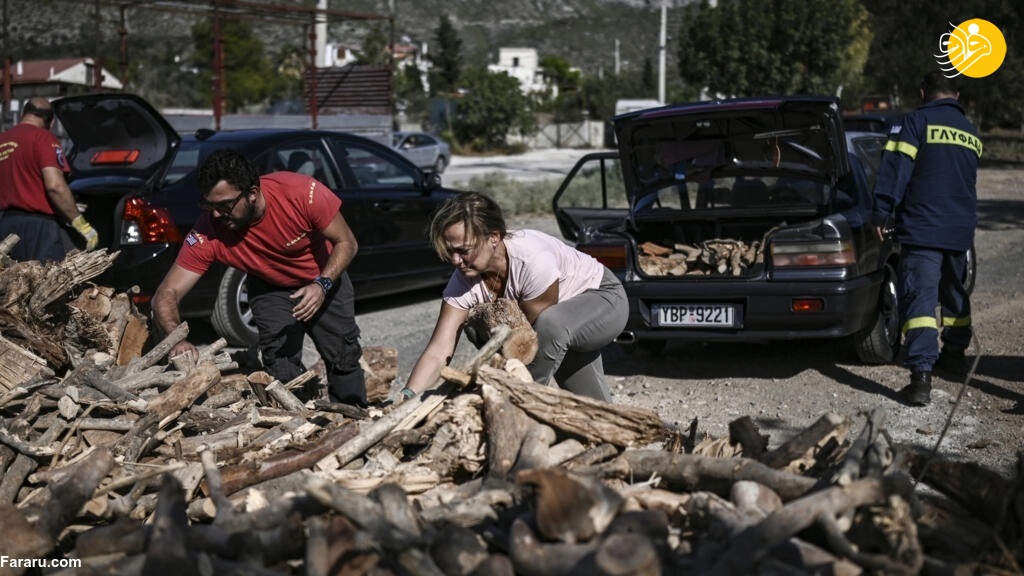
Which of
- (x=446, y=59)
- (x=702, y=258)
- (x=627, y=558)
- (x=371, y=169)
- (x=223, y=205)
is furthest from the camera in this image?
(x=446, y=59)

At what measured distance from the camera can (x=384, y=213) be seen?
9211 mm

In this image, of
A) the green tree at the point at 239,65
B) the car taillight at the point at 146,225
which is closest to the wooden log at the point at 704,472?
the car taillight at the point at 146,225

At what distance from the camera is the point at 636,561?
2744 millimetres

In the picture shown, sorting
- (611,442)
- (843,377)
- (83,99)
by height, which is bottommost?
Result: (843,377)

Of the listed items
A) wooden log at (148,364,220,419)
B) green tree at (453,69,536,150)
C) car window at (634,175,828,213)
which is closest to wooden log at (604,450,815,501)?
wooden log at (148,364,220,419)

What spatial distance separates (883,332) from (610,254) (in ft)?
6.23

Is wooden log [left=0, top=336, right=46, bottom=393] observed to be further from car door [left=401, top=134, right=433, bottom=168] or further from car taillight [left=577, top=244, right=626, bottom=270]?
car door [left=401, top=134, right=433, bottom=168]

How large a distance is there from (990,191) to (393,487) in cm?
2049

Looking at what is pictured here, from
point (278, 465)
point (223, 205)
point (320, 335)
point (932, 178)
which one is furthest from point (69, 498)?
point (932, 178)

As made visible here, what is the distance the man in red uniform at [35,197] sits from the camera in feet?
24.9

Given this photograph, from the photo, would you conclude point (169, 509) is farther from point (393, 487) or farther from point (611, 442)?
point (611, 442)

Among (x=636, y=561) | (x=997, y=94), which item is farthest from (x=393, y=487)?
(x=997, y=94)

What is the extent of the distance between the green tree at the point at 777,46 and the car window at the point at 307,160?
72.5ft

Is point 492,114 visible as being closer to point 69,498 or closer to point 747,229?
point 747,229
